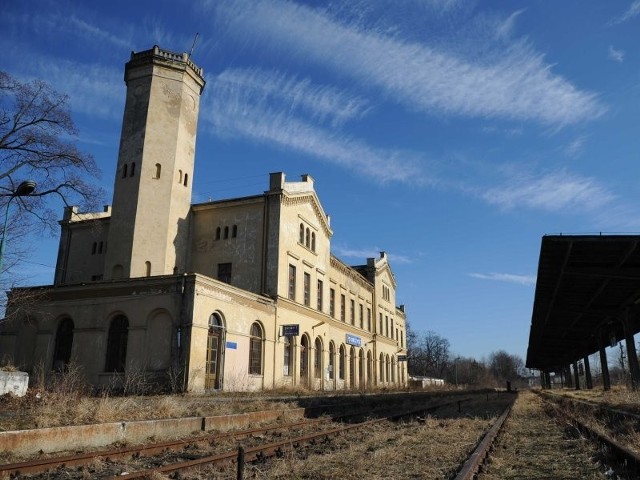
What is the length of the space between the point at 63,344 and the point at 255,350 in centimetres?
936

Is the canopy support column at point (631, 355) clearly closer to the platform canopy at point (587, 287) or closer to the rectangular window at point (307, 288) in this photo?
the platform canopy at point (587, 287)

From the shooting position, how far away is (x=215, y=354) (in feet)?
77.1

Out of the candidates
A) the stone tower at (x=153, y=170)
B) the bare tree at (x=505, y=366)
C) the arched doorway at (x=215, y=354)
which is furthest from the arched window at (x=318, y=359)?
the bare tree at (x=505, y=366)

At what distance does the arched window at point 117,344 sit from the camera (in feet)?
76.5

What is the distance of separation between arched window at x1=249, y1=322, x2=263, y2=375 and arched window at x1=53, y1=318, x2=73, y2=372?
28.5ft

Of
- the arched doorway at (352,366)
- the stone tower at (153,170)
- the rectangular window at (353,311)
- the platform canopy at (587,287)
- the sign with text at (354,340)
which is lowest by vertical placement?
the arched doorway at (352,366)

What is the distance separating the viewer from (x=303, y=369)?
31.8 m

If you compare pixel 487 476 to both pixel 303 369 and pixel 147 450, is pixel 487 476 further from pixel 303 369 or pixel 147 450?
pixel 303 369

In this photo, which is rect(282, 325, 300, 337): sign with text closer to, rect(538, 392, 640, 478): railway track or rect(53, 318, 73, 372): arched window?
rect(53, 318, 73, 372): arched window

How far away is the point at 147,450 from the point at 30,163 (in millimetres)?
20400

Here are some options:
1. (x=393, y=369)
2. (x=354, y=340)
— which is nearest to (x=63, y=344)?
(x=354, y=340)

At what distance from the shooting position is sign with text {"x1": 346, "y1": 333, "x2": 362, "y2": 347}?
40.7 metres

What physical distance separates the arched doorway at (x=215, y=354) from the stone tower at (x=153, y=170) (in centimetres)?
669

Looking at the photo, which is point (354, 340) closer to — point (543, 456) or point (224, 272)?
point (224, 272)
